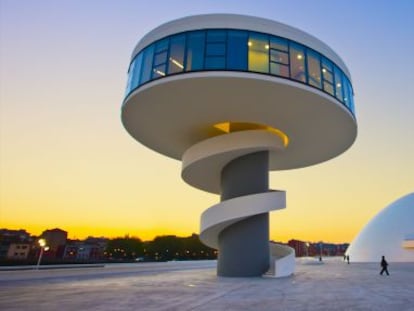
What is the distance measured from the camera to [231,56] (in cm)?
1536

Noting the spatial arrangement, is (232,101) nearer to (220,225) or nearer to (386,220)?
(220,225)

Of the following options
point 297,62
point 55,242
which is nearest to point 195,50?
point 297,62

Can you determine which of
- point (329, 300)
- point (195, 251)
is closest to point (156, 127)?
point (329, 300)

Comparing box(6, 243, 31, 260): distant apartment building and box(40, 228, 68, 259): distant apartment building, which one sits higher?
box(40, 228, 68, 259): distant apartment building

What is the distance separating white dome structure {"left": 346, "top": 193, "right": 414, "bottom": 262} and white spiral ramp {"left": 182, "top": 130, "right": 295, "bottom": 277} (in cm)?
3018

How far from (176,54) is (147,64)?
1727 millimetres

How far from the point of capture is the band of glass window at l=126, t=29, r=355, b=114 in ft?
50.4

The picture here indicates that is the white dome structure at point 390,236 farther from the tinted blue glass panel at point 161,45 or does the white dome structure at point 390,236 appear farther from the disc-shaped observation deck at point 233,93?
the tinted blue glass panel at point 161,45

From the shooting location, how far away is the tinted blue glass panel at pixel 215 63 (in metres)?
15.2

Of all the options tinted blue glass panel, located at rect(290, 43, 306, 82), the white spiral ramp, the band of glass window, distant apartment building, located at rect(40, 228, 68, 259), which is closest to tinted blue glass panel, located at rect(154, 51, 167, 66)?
the band of glass window

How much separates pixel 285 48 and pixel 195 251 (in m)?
97.0

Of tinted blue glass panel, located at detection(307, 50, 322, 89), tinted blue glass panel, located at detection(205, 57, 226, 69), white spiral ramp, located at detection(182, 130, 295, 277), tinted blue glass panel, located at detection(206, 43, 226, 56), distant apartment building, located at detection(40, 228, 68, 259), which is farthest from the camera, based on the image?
distant apartment building, located at detection(40, 228, 68, 259)

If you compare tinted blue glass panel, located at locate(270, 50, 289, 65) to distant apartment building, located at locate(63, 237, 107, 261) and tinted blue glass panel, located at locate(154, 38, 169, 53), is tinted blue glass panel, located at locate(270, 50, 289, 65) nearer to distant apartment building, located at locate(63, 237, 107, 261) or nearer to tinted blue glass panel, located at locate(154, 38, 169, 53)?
tinted blue glass panel, located at locate(154, 38, 169, 53)

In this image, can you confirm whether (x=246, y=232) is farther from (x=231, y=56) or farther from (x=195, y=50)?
(x=195, y=50)
